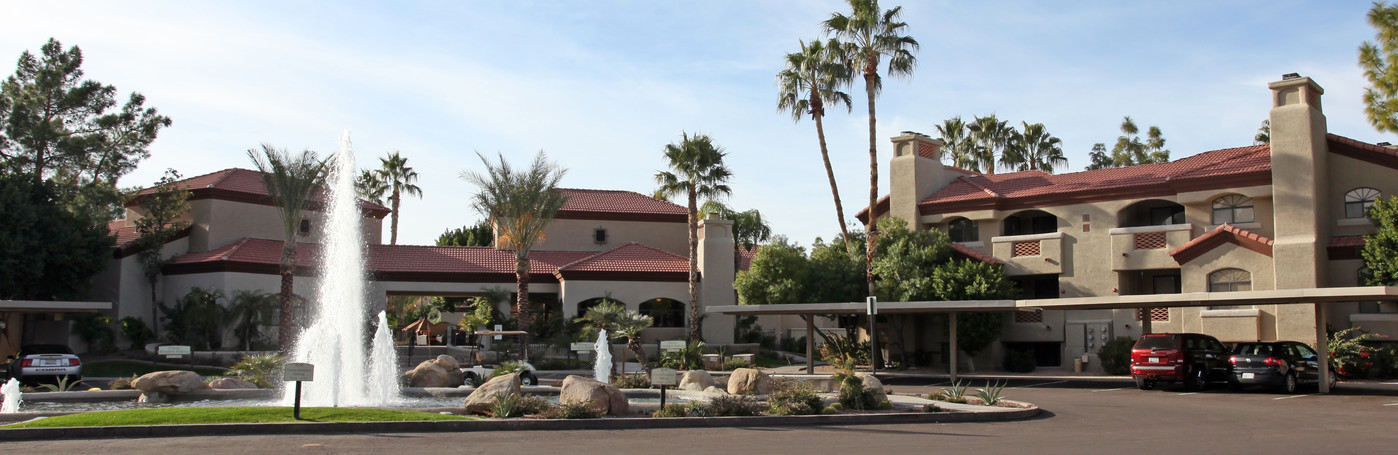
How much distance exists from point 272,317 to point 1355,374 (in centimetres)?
3484

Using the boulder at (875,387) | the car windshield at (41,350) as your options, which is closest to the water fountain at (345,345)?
the car windshield at (41,350)

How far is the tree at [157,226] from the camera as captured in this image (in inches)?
1572

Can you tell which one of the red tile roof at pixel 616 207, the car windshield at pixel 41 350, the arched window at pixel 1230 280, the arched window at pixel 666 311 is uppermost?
the red tile roof at pixel 616 207

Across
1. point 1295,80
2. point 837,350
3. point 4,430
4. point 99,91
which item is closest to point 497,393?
point 4,430

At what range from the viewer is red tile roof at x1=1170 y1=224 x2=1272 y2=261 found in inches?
1242

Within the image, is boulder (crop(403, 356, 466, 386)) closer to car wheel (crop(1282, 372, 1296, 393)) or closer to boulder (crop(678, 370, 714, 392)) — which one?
boulder (crop(678, 370, 714, 392))

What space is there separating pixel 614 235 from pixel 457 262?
7.84 meters

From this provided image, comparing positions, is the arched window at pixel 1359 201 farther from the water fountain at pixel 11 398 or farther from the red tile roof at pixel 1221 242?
the water fountain at pixel 11 398

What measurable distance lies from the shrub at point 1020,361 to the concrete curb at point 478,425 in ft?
58.1

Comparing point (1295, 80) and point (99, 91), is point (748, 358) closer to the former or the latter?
point (1295, 80)

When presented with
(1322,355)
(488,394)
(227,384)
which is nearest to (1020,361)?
(1322,355)

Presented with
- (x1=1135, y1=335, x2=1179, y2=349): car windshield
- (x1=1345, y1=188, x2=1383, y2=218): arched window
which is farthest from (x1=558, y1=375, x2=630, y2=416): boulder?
(x1=1345, y1=188, x2=1383, y2=218): arched window

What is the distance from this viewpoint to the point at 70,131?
44531 mm

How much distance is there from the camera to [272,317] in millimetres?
38750
